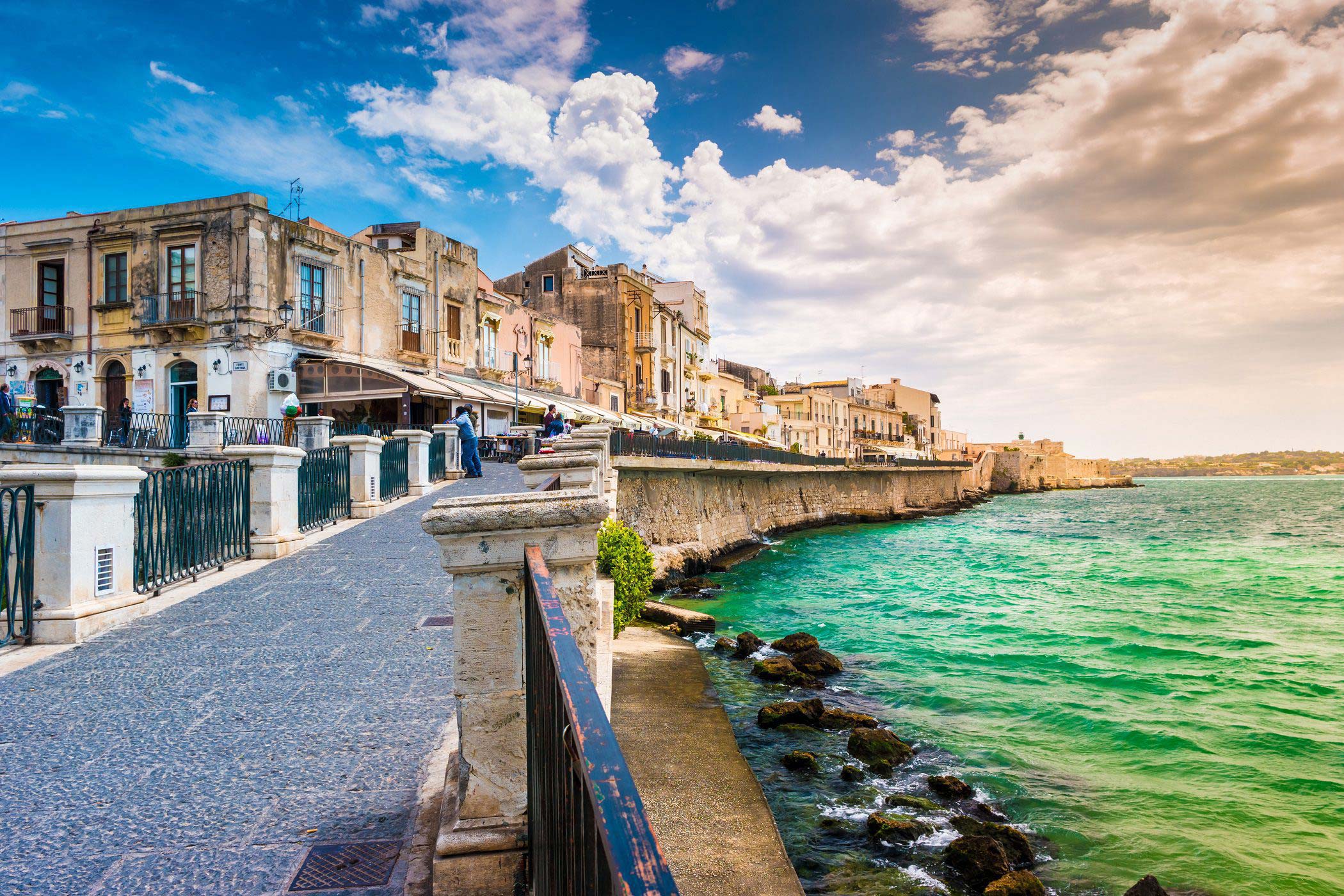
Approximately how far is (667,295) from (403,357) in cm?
3193

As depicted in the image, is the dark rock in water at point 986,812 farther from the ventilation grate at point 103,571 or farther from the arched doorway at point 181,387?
the arched doorway at point 181,387

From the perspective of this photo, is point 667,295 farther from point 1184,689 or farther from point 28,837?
point 28,837

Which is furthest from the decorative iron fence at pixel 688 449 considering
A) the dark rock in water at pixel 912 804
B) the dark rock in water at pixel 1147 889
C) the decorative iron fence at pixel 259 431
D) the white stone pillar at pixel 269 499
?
the dark rock in water at pixel 1147 889

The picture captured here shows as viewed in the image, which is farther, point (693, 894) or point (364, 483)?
point (364, 483)

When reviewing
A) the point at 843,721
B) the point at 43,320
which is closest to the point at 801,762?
the point at 843,721

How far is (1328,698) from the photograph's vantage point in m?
13.2

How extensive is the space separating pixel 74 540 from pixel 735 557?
24332 mm

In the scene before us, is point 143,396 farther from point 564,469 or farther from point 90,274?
point 564,469

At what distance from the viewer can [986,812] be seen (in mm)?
7910

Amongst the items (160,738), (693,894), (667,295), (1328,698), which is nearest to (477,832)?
(160,738)

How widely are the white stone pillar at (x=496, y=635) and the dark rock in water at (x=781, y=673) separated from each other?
9.90m

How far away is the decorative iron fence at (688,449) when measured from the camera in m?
21.9

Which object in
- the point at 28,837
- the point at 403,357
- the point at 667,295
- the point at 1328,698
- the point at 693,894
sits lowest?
the point at 1328,698

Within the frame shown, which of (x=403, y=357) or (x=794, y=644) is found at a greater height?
(x=403, y=357)
